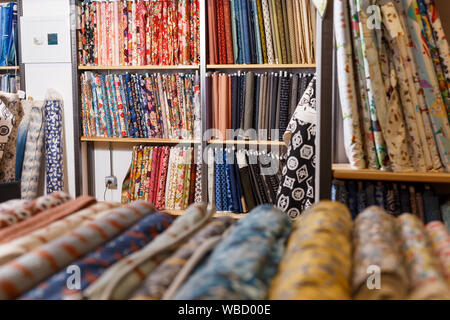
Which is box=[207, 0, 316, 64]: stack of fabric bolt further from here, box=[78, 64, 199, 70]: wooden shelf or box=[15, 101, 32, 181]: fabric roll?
box=[15, 101, 32, 181]: fabric roll

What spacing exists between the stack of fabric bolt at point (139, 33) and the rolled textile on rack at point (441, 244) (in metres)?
2.60

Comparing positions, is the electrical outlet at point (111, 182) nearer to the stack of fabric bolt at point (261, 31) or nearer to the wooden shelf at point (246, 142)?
the wooden shelf at point (246, 142)

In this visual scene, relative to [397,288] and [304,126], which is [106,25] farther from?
[397,288]

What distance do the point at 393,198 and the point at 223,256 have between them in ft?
4.17

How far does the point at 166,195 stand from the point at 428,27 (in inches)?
83.7

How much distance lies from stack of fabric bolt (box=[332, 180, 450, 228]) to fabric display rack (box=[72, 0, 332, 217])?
51.5 inches

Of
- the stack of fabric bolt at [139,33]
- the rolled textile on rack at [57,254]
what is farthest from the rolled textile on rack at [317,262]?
the stack of fabric bolt at [139,33]

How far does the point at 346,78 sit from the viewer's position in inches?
66.1

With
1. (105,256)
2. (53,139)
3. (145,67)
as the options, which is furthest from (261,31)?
(105,256)

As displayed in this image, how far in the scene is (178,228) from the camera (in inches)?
30.5

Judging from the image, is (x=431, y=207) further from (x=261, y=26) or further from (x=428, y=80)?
(x=261, y=26)

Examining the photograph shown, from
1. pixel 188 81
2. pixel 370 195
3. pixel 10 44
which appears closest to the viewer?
pixel 370 195

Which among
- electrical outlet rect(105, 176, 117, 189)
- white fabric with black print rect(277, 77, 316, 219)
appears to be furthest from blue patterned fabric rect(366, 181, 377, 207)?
electrical outlet rect(105, 176, 117, 189)

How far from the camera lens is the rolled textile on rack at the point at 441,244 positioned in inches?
25.4
